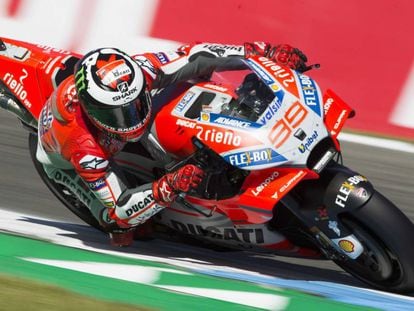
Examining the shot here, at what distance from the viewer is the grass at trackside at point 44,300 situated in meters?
3.75

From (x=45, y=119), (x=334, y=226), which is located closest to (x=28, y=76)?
(x=45, y=119)

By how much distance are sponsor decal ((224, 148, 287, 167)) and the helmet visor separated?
568mm

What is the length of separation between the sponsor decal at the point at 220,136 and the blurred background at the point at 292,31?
353 cm

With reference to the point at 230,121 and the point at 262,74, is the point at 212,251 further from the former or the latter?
the point at 262,74

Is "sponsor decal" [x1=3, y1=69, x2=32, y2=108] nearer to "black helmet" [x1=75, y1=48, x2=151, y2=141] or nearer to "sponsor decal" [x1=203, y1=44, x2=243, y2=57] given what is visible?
"black helmet" [x1=75, y1=48, x2=151, y2=141]

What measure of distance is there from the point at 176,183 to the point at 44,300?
1116 mm

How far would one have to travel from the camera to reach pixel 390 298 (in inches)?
180

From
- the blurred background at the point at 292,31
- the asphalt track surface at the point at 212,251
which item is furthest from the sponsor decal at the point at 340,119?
the blurred background at the point at 292,31

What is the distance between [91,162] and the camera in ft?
16.5

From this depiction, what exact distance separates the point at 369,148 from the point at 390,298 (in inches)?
126

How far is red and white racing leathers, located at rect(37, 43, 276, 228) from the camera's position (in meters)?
5.05

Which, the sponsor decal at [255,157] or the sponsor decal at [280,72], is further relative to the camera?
the sponsor decal at [280,72]

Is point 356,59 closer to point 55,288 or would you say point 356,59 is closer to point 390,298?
point 390,298

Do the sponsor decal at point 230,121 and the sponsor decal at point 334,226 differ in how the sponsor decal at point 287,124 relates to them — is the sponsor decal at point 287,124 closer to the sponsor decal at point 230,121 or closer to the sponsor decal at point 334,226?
the sponsor decal at point 230,121
